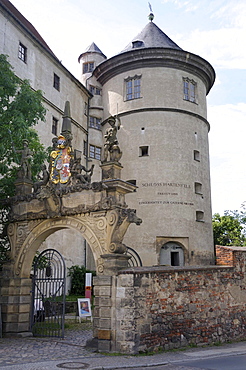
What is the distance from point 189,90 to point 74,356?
22283 mm

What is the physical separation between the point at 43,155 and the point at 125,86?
48.3 ft

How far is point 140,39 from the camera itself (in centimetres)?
2991

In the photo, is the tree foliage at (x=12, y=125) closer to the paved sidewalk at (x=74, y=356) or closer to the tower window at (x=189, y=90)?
the paved sidewalk at (x=74, y=356)

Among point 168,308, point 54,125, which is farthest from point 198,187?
point 168,308

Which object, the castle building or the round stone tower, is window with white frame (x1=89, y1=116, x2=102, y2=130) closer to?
the castle building

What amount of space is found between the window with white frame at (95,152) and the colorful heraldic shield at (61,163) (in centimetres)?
1737

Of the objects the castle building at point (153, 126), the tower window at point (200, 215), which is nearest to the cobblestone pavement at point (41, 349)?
the castle building at point (153, 126)

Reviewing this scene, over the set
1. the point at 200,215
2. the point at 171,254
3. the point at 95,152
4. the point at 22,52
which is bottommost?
the point at 171,254

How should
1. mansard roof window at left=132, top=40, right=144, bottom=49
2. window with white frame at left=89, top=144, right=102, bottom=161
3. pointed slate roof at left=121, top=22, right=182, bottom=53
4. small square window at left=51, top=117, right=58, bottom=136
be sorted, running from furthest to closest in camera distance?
window with white frame at left=89, top=144, right=102, bottom=161, mansard roof window at left=132, top=40, right=144, bottom=49, pointed slate roof at left=121, top=22, right=182, bottom=53, small square window at left=51, top=117, right=58, bottom=136

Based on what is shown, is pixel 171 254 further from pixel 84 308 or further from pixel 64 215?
pixel 64 215

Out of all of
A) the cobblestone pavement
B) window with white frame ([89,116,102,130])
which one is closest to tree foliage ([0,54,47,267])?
the cobblestone pavement

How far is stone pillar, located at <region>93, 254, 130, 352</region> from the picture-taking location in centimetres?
1080

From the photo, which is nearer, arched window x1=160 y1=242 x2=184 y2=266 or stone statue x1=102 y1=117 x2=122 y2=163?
stone statue x1=102 y1=117 x2=122 y2=163

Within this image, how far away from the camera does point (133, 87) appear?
2834cm
